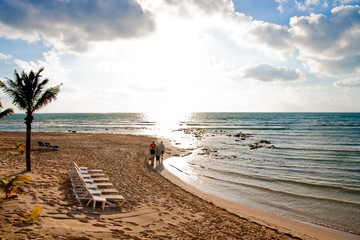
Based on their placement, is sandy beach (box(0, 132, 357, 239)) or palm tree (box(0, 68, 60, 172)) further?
palm tree (box(0, 68, 60, 172))

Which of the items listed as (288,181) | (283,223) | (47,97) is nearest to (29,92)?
(47,97)

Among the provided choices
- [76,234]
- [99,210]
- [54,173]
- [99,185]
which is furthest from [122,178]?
[76,234]

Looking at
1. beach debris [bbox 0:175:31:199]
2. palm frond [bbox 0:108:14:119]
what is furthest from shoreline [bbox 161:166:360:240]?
palm frond [bbox 0:108:14:119]

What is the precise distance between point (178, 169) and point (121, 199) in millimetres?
8759

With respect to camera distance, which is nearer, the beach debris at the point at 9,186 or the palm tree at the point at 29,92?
the beach debris at the point at 9,186

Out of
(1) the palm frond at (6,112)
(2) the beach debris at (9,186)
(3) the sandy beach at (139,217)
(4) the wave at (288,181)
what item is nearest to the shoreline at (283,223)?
(3) the sandy beach at (139,217)

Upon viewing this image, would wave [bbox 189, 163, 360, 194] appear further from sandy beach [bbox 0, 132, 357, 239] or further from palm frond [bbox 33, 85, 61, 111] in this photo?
palm frond [bbox 33, 85, 61, 111]

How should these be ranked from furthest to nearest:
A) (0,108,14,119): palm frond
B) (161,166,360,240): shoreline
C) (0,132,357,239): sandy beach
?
1. (0,108,14,119): palm frond
2. (161,166,360,240): shoreline
3. (0,132,357,239): sandy beach

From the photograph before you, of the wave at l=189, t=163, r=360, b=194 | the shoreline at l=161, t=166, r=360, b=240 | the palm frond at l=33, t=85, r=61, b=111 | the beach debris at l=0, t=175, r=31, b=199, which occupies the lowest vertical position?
the shoreline at l=161, t=166, r=360, b=240

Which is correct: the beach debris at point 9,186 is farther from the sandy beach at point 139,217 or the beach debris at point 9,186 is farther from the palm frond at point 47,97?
the palm frond at point 47,97

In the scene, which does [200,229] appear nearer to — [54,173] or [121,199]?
[121,199]

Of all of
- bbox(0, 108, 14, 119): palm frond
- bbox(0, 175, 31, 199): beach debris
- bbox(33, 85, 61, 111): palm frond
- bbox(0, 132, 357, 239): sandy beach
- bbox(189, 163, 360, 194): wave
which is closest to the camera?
bbox(0, 132, 357, 239): sandy beach

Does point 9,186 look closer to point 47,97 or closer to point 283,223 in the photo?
point 47,97

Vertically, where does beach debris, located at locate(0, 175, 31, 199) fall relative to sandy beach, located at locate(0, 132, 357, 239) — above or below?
above
